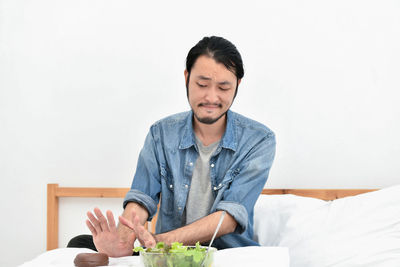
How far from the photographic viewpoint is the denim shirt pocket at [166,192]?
51.8 inches

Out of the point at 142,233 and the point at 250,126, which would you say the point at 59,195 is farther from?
the point at 142,233

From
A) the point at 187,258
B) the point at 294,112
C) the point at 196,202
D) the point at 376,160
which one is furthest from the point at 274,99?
the point at 187,258

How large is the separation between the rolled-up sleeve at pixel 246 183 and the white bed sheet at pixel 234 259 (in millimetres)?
261

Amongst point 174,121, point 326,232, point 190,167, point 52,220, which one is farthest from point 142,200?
point 52,220

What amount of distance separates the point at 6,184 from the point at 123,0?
1.04m

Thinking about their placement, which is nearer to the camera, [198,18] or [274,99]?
[274,99]

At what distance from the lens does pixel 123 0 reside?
207 cm

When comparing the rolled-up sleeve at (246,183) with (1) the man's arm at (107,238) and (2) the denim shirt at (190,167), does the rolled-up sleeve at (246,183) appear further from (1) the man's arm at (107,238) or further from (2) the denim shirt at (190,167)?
(1) the man's arm at (107,238)

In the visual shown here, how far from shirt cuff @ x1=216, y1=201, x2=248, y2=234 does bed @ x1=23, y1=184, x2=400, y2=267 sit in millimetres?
150

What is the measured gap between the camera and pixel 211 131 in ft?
4.41

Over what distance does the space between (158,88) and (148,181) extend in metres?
0.79

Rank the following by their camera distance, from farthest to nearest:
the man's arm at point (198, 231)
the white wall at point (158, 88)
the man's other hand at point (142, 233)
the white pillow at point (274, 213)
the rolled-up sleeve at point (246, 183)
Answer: the white wall at point (158, 88) < the white pillow at point (274, 213) < the rolled-up sleeve at point (246, 183) < the man's arm at point (198, 231) < the man's other hand at point (142, 233)

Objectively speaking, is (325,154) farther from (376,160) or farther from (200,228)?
(200,228)

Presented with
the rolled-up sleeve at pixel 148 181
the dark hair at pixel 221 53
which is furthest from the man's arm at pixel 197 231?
the dark hair at pixel 221 53
